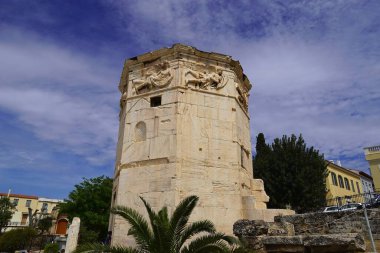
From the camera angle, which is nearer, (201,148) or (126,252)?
(126,252)

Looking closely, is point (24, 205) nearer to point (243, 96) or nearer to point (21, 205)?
point (21, 205)

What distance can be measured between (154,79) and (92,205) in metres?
22.1

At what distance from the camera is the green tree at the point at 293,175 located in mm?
26266

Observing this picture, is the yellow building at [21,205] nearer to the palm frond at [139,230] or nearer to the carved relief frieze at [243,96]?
the carved relief frieze at [243,96]

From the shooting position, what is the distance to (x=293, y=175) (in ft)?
88.4

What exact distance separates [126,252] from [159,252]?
67cm

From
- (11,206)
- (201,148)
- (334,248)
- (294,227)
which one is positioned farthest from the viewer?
(11,206)

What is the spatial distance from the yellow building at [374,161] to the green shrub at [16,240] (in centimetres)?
3677

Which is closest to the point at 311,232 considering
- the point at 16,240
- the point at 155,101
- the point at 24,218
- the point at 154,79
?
the point at 155,101

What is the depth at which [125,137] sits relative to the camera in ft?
37.1

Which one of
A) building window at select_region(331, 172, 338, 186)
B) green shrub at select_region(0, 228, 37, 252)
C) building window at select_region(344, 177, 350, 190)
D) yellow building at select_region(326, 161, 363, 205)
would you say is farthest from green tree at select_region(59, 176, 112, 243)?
building window at select_region(344, 177, 350, 190)

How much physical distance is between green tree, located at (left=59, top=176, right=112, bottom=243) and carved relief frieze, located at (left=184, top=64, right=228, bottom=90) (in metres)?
20.5

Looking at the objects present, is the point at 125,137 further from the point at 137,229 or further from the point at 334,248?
the point at 334,248

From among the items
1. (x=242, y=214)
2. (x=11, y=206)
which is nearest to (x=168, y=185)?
(x=242, y=214)
